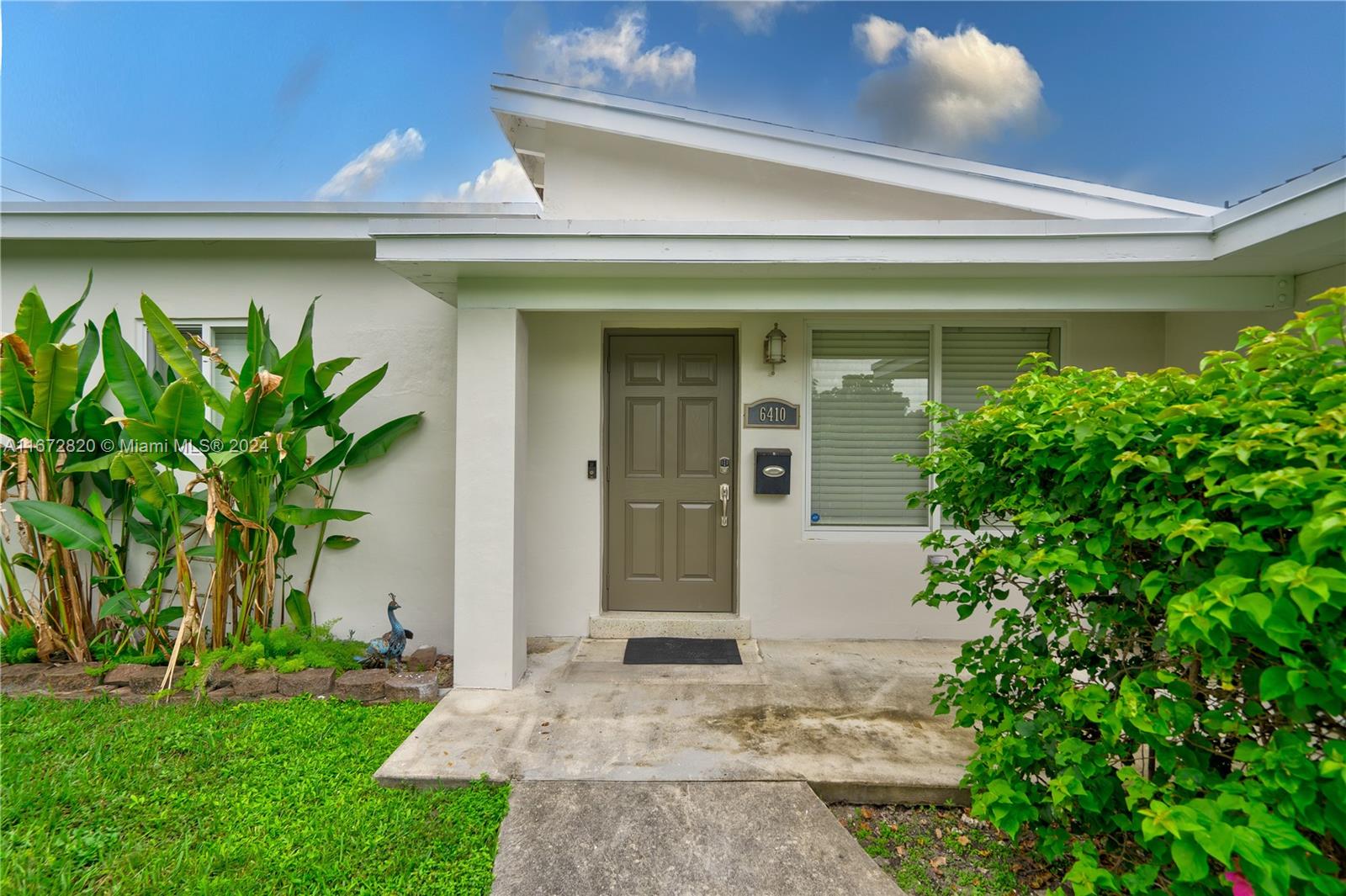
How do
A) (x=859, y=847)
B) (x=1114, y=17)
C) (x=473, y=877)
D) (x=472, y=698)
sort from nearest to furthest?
(x=473, y=877) < (x=859, y=847) < (x=472, y=698) < (x=1114, y=17)

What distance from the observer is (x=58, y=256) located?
4664 mm

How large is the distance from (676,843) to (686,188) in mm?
4863

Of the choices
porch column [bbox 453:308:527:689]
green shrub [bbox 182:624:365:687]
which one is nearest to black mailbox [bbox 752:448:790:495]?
porch column [bbox 453:308:527:689]

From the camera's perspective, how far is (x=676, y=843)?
232 cm

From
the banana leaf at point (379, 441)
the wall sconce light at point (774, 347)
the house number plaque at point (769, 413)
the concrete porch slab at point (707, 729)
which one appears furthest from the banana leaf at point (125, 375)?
the wall sconce light at point (774, 347)

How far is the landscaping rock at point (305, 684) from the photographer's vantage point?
12.2ft

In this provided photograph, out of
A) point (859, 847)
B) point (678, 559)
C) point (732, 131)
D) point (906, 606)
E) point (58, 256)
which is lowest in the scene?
point (859, 847)

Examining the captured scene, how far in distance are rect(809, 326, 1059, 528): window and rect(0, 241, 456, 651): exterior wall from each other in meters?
3.03

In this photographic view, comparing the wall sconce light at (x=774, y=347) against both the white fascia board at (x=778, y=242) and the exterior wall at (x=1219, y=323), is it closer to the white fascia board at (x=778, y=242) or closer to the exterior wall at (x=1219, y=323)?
the white fascia board at (x=778, y=242)

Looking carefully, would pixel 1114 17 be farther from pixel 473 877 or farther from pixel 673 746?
pixel 473 877

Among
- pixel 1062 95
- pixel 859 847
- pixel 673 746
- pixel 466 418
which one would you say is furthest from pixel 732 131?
pixel 1062 95

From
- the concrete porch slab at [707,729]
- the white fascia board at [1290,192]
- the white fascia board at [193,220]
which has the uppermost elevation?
the white fascia board at [193,220]

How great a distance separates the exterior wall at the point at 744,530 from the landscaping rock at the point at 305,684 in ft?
4.66

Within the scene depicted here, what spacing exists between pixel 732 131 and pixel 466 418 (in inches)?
131
